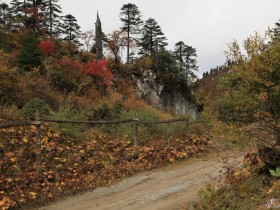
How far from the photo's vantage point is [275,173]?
5.72 m

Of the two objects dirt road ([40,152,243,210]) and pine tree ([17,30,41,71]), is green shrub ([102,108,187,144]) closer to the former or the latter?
dirt road ([40,152,243,210])

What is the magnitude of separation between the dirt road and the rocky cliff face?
20.1m

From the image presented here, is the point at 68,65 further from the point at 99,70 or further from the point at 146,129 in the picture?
the point at 146,129

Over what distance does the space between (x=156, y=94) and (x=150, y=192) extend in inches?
939

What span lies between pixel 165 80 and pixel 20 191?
26004mm

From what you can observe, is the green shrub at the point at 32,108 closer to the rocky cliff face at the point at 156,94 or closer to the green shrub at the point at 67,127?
the green shrub at the point at 67,127

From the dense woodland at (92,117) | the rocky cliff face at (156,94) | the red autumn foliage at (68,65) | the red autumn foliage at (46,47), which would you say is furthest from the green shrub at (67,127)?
the rocky cliff face at (156,94)

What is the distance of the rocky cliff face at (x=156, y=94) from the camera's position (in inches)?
1216

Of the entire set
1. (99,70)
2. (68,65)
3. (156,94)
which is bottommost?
(156,94)

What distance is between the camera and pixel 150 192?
8.13 m

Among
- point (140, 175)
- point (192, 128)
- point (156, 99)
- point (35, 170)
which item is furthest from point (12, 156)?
point (156, 99)

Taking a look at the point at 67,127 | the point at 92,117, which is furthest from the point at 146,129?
the point at 67,127

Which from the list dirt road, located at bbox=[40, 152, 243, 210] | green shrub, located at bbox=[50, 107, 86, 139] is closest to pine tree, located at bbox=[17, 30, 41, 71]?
green shrub, located at bbox=[50, 107, 86, 139]

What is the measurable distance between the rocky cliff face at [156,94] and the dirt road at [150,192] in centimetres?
2012
